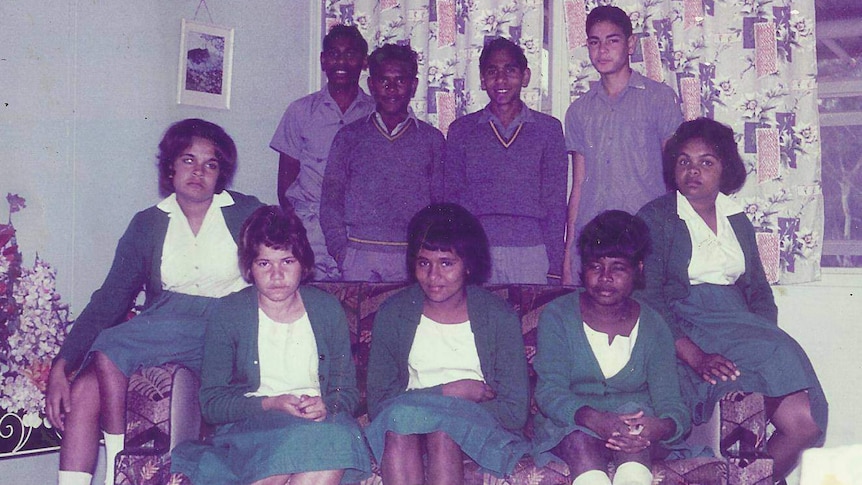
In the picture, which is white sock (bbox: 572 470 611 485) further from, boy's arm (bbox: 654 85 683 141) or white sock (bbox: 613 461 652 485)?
boy's arm (bbox: 654 85 683 141)

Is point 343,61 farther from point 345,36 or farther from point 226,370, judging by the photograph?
point 226,370

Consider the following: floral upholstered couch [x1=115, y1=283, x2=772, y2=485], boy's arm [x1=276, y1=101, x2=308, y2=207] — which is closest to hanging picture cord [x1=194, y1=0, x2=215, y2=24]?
boy's arm [x1=276, y1=101, x2=308, y2=207]

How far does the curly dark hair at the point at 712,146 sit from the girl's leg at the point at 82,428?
1951 mm

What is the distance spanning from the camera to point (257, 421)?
2.47 meters

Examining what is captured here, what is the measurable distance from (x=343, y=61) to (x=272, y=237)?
4.73 feet

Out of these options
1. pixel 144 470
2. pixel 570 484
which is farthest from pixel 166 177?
pixel 570 484

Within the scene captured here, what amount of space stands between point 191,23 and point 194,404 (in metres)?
1.97

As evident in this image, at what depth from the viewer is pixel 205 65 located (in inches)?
157

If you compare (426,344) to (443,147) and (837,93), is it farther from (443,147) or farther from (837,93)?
(837,93)

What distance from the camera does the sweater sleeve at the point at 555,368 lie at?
8.38 ft

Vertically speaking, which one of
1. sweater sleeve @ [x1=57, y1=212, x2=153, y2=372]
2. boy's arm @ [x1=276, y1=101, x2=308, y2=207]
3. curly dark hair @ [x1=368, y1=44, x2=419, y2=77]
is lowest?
sweater sleeve @ [x1=57, y1=212, x2=153, y2=372]

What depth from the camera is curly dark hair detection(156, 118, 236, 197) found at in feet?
9.50

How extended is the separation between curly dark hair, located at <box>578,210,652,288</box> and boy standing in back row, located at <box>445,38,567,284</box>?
0.64m

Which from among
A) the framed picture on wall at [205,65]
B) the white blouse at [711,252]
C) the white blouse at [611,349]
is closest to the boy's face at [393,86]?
the framed picture on wall at [205,65]
